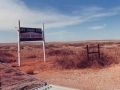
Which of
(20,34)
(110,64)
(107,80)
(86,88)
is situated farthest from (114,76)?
(20,34)

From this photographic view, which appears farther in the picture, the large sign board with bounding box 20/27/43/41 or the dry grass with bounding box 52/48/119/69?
the large sign board with bounding box 20/27/43/41

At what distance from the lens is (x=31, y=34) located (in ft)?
61.6

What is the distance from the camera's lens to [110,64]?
16.9 m

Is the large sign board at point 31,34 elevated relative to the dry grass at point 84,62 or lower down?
elevated

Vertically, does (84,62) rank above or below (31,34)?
below

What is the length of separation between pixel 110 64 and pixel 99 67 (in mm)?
1282

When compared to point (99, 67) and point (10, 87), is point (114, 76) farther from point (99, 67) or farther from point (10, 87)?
point (10, 87)

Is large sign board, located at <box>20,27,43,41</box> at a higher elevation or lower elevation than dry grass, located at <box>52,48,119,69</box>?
higher

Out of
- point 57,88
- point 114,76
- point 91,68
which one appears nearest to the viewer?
point 57,88

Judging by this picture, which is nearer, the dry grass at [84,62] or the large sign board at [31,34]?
the dry grass at [84,62]

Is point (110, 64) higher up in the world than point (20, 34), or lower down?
lower down

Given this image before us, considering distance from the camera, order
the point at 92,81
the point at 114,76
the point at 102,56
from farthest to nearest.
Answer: the point at 102,56 < the point at 114,76 < the point at 92,81

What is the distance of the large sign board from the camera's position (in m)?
17.9

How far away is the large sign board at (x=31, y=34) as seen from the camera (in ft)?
58.6
